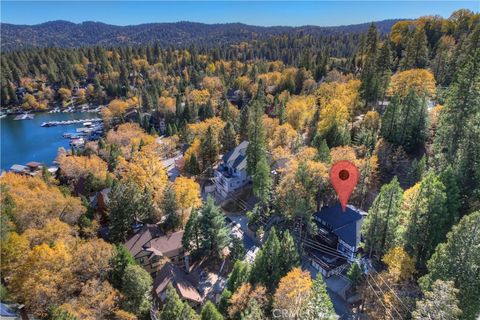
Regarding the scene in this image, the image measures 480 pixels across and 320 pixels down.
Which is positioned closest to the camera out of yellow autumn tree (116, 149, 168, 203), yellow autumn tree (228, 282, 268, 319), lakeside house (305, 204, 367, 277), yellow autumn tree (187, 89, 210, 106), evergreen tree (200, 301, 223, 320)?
evergreen tree (200, 301, 223, 320)

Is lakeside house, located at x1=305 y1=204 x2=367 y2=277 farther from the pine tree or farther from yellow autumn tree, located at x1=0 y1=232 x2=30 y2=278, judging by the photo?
yellow autumn tree, located at x1=0 y1=232 x2=30 y2=278

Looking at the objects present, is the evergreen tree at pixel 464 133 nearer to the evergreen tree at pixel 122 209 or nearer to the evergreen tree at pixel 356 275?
the evergreen tree at pixel 356 275

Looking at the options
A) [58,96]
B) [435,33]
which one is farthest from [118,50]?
[435,33]

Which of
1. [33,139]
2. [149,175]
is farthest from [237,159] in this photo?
[33,139]

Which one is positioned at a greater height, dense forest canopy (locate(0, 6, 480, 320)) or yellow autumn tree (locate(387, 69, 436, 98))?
yellow autumn tree (locate(387, 69, 436, 98))

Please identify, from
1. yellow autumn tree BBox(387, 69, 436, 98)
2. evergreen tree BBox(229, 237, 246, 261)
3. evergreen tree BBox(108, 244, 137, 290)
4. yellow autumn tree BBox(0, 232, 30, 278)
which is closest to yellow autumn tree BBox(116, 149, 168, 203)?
evergreen tree BBox(229, 237, 246, 261)

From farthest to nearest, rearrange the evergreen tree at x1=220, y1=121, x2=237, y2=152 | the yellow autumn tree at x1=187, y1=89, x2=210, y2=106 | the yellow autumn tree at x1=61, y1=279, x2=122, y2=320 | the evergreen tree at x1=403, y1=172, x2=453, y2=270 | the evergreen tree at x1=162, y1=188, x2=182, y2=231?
the yellow autumn tree at x1=187, y1=89, x2=210, y2=106
the evergreen tree at x1=220, y1=121, x2=237, y2=152
the evergreen tree at x1=162, y1=188, x2=182, y2=231
the yellow autumn tree at x1=61, y1=279, x2=122, y2=320
the evergreen tree at x1=403, y1=172, x2=453, y2=270

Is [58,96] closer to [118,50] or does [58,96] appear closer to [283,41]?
[118,50]

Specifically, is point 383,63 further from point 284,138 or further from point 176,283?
point 176,283

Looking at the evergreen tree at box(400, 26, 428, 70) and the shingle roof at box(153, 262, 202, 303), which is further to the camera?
the evergreen tree at box(400, 26, 428, 70)
